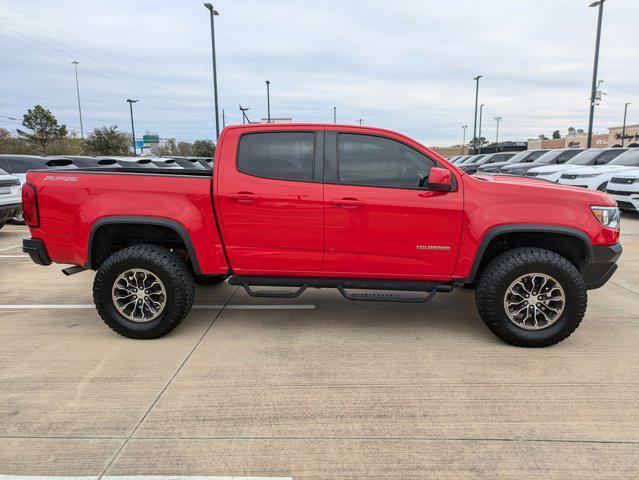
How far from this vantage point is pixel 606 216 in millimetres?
3889

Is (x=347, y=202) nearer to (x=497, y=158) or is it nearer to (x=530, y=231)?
(x=530, y=231)

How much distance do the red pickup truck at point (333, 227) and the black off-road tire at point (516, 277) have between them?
1 centimetres

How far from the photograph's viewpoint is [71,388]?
10.9 feet

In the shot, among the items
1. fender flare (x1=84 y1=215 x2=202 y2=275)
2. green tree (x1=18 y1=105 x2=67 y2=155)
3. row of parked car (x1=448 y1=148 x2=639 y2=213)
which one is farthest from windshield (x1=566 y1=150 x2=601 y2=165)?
green tree (x1=18 y1=105 x2=67 y2=155)

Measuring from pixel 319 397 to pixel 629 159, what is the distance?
1362 centimetres

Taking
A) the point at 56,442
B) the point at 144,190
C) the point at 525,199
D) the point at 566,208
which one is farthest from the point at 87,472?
the point at 566,208

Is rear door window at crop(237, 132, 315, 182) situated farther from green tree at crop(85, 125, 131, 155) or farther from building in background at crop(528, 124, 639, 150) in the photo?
building in background at crop(528, 124, 639, 150)

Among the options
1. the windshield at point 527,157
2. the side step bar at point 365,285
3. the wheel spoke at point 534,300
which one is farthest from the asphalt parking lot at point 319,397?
the windshield at point 527,157

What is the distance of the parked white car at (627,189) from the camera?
1073cm

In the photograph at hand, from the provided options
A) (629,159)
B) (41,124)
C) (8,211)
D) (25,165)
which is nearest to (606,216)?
(8,211)

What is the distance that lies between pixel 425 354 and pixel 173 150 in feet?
236

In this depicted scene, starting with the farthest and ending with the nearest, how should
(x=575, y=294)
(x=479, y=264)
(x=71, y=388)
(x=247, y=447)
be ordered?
(x=479, y=264) < (x=575, y=294) < (x=71, y=388) < (x=247, y=447)

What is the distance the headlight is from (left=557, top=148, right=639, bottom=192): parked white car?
355 inches

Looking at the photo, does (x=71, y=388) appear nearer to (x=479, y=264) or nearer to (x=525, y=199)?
(x=479, y=264)
